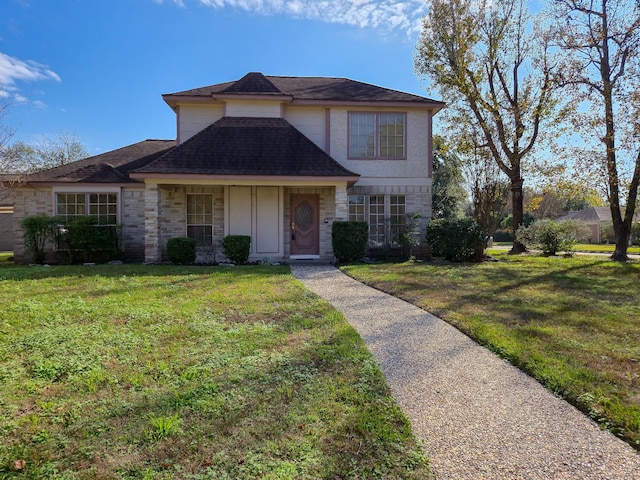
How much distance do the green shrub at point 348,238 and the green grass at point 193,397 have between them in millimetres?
6328

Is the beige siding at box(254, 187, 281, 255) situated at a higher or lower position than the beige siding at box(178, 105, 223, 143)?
lower

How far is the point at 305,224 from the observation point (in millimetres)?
13445

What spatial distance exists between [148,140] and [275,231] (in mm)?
8698

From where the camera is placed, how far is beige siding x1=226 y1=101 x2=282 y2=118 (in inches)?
531

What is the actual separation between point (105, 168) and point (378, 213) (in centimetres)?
1026

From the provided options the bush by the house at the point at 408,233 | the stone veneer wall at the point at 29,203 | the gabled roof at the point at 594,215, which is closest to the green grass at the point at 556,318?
the bush by the house at the point at 408,233

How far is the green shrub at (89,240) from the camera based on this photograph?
39.2 feet

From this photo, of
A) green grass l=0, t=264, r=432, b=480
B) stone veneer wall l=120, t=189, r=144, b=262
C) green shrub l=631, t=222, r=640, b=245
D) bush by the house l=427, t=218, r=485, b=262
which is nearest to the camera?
green grass l=0, t=264, r=432, b=480

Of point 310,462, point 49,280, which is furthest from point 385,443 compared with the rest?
point 49,280

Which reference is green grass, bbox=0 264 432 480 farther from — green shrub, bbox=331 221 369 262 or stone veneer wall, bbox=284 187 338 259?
stone veneer wall, bbox=284 187 338 259

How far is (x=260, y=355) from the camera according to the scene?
12.6ft

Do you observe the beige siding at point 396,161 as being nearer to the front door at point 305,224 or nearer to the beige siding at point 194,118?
the front door at point 305,224

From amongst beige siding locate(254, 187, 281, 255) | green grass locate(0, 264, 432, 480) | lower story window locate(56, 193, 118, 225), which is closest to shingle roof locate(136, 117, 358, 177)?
beige siding locate(254, 187, 281, 255)

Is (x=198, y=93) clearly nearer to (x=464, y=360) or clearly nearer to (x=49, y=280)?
(x=49, y=280)
